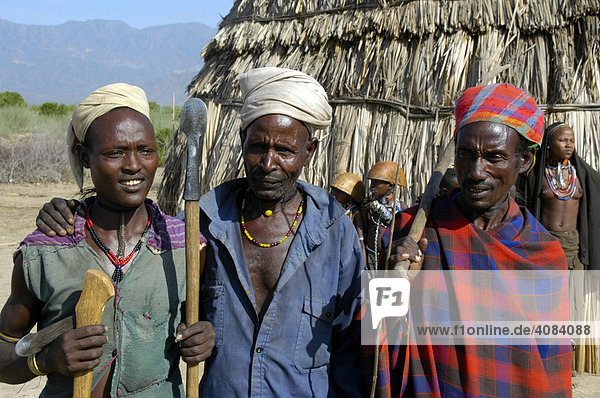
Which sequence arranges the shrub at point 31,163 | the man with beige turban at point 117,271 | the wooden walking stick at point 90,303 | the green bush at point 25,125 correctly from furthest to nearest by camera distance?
the green bush at point 25,125 → the shrub at point 31,163 → the man with beige turban at point 117,271 → the wooden walking stick at point 90,303

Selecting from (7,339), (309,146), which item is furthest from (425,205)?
(7,339)

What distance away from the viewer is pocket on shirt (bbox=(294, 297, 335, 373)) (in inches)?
71.3

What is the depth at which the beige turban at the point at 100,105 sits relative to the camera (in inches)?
63.1

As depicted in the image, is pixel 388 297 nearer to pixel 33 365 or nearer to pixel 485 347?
pixel 485 347

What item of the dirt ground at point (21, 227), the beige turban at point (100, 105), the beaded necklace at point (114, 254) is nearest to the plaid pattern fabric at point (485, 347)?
the beaded necklace at point (114, 254)

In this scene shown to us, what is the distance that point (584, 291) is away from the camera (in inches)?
187

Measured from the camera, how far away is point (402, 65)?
4.96m

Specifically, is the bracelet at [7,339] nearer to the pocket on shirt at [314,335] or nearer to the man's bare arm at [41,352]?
the man's bare arm at [41,352]

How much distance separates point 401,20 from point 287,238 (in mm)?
3791

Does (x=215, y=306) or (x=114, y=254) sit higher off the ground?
(x=114, y=254)

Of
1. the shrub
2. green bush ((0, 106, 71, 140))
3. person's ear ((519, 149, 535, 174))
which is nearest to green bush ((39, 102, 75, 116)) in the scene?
green bush ((0, 106, 71, 140))

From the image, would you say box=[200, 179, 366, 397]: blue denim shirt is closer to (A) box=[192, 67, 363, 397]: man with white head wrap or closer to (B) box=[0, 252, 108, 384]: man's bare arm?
(A) box=[192, 67, 363, 397]: man with white head wrap

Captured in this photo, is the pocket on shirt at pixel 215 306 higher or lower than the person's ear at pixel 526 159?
lower

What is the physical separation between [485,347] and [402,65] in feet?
12.3
